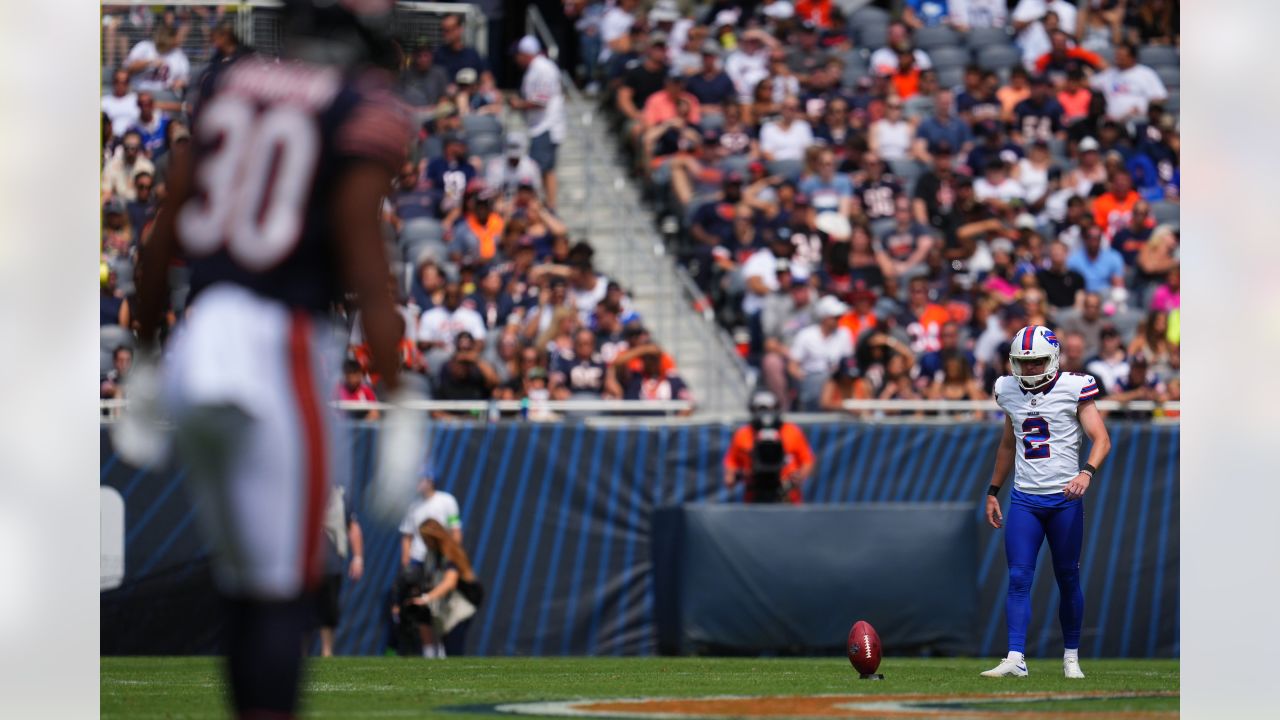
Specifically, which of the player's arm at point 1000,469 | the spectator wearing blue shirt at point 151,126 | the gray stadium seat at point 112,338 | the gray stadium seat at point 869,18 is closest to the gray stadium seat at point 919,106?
the gray stadium seat at point 869,18

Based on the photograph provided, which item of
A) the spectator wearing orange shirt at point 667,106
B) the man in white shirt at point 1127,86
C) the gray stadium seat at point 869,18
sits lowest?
the spectator wearing orange shirt at point 667,106

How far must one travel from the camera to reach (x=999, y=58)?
22.0 m

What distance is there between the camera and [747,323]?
17.5 metres

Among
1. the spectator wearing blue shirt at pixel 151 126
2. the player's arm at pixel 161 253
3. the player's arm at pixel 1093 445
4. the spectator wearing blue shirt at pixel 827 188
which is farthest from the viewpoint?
the spectator wearing blue shirt at pixel 827 188

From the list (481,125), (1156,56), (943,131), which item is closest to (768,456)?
(481,125)

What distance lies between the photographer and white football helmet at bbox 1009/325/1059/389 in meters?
11.0

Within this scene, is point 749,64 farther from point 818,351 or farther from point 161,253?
point 161,253

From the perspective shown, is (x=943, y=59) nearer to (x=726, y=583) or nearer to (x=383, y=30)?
(x=726, y=583)

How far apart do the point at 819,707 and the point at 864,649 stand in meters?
2.21

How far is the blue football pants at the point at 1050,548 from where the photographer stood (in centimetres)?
1102

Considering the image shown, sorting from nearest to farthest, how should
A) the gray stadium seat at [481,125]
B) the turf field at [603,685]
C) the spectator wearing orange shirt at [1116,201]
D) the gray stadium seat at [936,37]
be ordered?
1. the turf field at [603,685]
2. the spectator wearing orange shirt at [1116,201]
3. the gray stadium seat at [481,125]
4. the gray stadium seat at [936,37]

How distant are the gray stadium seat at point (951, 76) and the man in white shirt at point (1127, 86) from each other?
1.38 m

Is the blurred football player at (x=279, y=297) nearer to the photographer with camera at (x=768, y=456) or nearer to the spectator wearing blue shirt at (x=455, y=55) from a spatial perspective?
the photographer with camera at (x=768, y=456)
